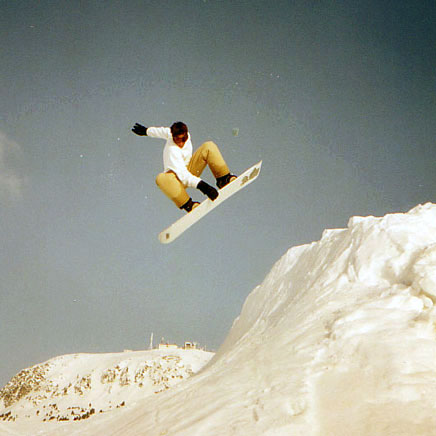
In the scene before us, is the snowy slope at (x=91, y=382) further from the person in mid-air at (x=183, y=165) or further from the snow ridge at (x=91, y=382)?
the person in mid-air at (x=183, y=165)

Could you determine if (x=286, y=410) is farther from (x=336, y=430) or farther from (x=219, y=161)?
(x=219, y=161)

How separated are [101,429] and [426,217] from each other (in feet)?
22.7

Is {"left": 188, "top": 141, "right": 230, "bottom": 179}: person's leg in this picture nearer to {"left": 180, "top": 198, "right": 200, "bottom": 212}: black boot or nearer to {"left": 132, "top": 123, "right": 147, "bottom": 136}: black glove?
{"left": 180, "top": 198, "right": 200, "bottom": 212}: black boot

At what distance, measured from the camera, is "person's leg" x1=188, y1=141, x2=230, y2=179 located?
21.0 feet

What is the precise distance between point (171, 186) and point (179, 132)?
939 millimetres

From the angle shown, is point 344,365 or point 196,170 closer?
point 344,365

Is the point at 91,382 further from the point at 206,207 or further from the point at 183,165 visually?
the point at 183,165

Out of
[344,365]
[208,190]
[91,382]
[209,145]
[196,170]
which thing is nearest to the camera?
[344,365]

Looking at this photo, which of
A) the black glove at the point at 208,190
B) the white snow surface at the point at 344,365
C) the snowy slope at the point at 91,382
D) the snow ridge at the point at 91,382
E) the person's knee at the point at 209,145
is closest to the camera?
the white snow surface at the point at 344,365

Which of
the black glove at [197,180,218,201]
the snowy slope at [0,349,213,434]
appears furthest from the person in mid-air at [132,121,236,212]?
the snowy slope at [0,349,213,434]

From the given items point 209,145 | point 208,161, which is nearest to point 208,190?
point 208,161

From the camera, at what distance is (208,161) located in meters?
6.47

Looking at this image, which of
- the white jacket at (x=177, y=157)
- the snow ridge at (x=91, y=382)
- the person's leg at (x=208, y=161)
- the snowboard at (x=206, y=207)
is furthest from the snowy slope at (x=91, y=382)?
the white jacket at (x=177, y=157)

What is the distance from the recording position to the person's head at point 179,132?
596cm
